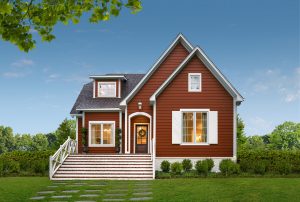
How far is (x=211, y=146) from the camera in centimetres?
2173

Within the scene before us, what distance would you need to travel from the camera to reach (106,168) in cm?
2042

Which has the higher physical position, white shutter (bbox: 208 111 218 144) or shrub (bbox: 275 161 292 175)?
white shutter (bbox: 208 111 218 144)

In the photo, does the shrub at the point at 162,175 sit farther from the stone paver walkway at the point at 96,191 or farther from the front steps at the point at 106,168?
the stone paver walkway at the point at 96,191

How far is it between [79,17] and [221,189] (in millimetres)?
8541

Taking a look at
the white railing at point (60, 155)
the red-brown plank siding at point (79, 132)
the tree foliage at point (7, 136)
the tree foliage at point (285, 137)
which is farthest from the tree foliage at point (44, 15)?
the tree foliage at point (7, 136)

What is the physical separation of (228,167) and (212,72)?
5323 millimetres

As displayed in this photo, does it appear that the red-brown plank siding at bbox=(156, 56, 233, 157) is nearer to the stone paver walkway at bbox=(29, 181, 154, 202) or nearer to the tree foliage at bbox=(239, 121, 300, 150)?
the stone paver walkway at bbox=(29, 181, 154, 202)

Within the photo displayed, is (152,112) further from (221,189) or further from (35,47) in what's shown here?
(35,47)

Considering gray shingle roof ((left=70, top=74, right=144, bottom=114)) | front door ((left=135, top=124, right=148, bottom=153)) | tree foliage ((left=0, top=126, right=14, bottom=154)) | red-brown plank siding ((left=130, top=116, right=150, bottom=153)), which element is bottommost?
tree foliage ((left=0, top=126, right=14, bottom=154))

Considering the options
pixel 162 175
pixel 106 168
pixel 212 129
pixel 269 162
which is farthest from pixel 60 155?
pixel 269 162

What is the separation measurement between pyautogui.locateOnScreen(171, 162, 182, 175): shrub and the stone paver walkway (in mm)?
2977

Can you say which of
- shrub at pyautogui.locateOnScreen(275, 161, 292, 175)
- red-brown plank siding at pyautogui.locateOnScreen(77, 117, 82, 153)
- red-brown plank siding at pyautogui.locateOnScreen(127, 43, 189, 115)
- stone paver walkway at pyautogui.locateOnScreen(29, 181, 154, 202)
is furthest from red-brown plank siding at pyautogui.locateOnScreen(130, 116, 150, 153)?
shrub at pyautogui.locateOnScreen(275, 161, 292, 175)

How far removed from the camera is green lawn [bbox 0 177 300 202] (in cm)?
1357

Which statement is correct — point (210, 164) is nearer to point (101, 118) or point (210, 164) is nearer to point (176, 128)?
point (176, 128)
